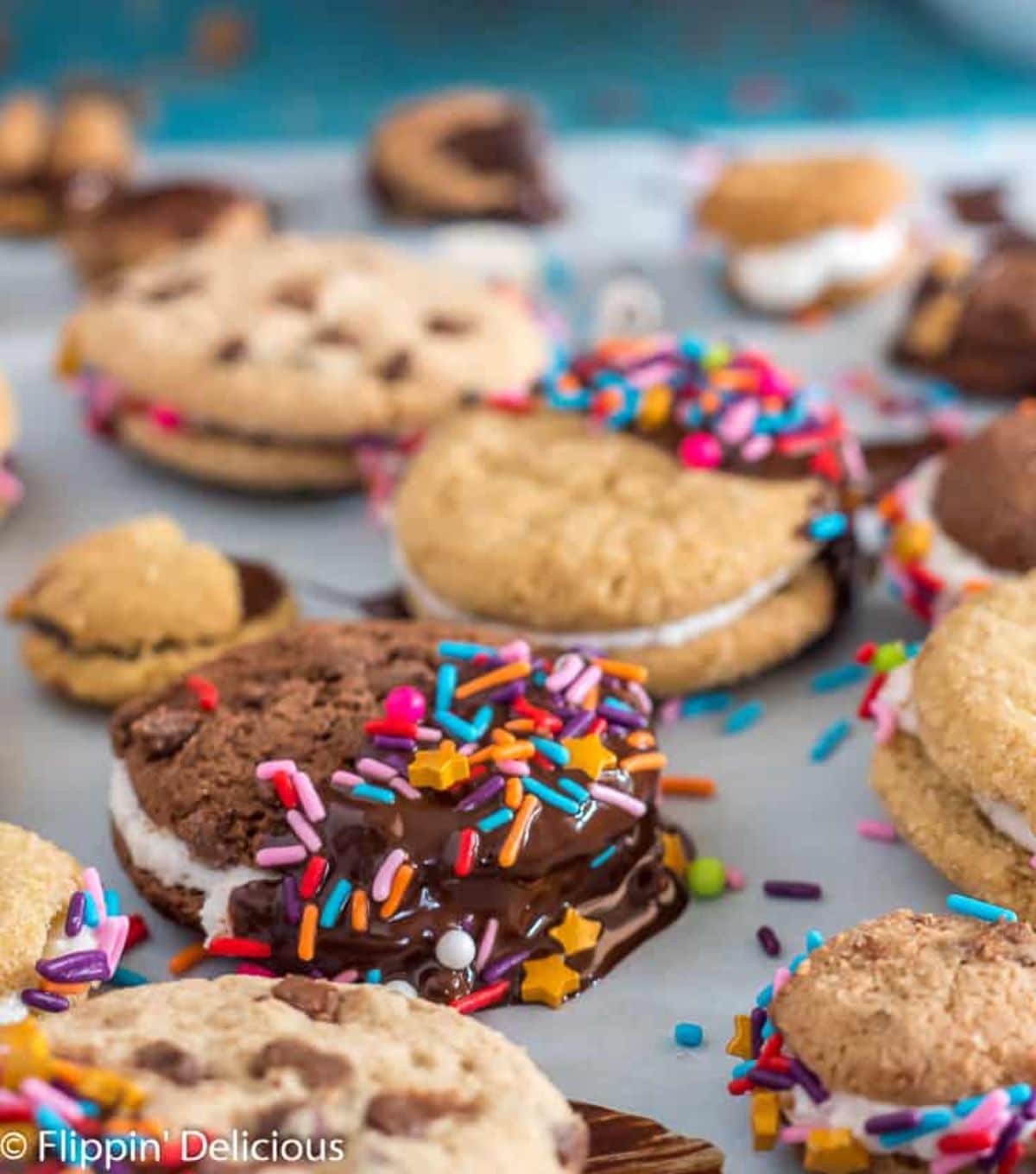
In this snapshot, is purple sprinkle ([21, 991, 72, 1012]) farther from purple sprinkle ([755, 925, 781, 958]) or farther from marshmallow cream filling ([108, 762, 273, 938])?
purple sprinkle ([755, 925, 781, 958])

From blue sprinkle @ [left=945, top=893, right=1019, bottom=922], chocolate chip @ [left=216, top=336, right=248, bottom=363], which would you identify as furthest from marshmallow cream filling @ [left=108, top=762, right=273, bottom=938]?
chocolate chip @ [left=216, top=336, right=248, bottom=363]

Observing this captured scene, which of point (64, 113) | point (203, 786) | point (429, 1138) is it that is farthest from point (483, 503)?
point (64, 113)

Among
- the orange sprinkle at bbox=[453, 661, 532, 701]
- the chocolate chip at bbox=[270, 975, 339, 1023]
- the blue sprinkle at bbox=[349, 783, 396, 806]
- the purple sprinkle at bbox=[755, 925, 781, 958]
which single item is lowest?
the purple sprinkle at bbox=[755, 925, 781, 958]

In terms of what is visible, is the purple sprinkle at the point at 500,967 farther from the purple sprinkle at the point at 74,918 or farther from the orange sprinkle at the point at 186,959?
the purple sprinkle at the point at 74,918

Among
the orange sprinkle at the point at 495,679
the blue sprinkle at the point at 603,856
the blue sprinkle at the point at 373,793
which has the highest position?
the orange sprinkle at the point at 495,679

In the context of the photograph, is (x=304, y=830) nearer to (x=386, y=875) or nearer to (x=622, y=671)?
(x=386, y=875)

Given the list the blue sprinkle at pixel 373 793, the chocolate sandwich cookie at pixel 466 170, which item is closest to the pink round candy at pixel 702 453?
the blue sprinkle at pixel 373 793

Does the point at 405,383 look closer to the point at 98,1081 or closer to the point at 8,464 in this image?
the point at 8,464
